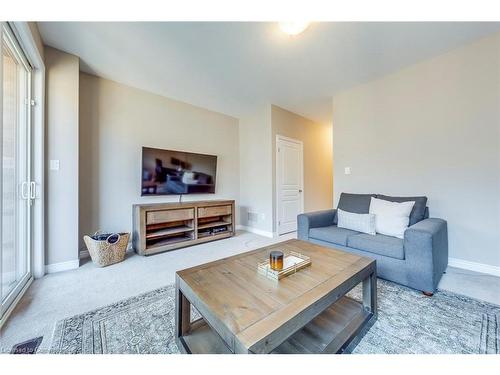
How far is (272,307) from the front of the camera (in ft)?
3.05

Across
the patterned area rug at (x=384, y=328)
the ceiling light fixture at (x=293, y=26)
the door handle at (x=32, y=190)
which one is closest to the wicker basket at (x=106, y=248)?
the door handle at (x=32, y=190)

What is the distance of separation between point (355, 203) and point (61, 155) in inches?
137

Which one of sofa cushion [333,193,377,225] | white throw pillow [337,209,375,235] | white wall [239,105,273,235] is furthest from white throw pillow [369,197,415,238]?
white wall [239,105,273,235]

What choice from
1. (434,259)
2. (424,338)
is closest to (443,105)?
(434,259)

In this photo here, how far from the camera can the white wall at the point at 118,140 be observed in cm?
280

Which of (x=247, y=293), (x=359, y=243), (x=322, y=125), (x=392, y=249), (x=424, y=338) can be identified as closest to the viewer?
(x=247, y=293)

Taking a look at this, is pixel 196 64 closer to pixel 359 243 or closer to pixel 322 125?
pixel 359 243

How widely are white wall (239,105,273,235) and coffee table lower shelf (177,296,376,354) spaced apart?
252cm

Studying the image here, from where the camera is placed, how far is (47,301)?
1671 mm

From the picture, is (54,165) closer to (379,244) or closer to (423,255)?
(379,244)

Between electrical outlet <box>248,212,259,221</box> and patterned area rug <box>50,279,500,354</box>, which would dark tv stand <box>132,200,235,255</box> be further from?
patterned area rug <box>50,279,500,354</box>

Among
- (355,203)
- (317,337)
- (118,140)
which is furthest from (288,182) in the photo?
(317,337)

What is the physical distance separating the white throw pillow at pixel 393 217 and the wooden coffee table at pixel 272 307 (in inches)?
36.4
